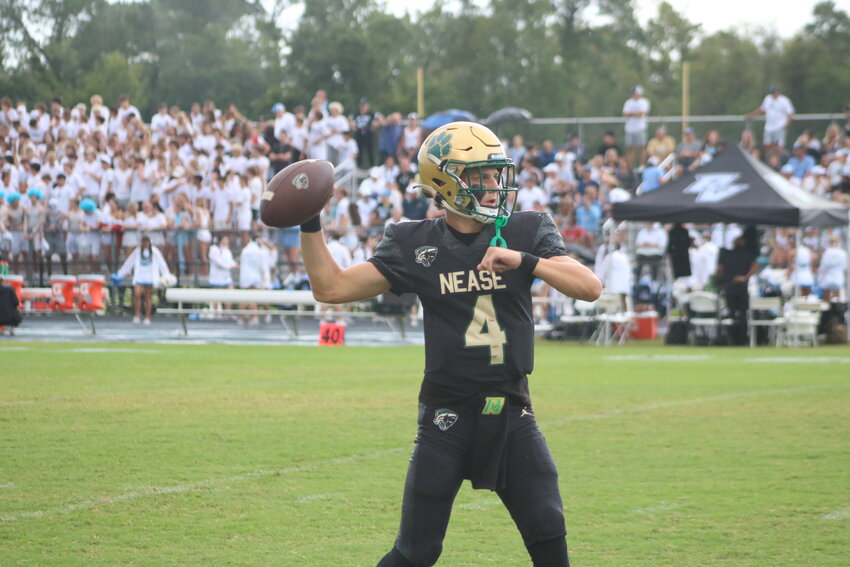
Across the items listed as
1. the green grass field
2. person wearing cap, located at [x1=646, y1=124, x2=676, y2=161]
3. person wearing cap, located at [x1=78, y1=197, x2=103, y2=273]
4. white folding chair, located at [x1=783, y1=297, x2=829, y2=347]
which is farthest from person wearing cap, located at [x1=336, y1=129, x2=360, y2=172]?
the green grass field

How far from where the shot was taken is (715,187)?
1905cm

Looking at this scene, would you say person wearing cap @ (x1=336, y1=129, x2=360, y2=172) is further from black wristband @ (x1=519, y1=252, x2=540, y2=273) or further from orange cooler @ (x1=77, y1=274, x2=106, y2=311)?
black wristband @ (x1=519, y1=252, x2=540, y2=273)

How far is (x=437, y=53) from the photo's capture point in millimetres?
68312

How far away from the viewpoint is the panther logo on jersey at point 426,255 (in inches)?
169

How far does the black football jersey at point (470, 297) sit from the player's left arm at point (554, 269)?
82 millimetres

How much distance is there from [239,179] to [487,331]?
63.7 ft

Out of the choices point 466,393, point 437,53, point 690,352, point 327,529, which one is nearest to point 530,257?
Answer: point 466,393

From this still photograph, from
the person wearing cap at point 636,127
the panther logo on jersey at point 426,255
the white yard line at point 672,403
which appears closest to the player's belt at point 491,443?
the panther logo on jersey at point 426,255

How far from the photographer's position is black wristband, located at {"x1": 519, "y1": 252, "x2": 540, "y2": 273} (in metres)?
4.08

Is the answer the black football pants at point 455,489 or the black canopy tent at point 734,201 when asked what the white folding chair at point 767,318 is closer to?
the black canopy tent at point 734,201

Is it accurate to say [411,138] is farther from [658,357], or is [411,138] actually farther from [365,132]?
[658,357]

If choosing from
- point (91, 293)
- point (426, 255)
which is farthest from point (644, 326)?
point (426, 255)

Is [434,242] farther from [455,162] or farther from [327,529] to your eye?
[327,529]

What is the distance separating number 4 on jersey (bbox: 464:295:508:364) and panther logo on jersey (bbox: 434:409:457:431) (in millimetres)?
216
